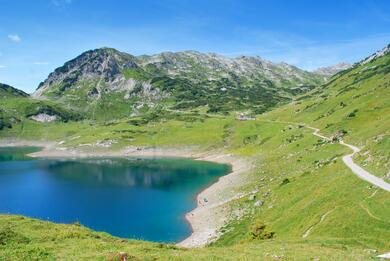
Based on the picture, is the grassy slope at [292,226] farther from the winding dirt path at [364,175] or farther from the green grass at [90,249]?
the winding dirt path at [364,175]

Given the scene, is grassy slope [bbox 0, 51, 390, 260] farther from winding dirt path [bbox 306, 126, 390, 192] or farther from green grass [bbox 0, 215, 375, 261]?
winding dirt path [bbox 306, 126, 390, 192]

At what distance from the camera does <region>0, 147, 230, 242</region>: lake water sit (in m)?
106

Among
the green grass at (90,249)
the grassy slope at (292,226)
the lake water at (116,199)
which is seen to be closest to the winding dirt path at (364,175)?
the grassy slope at (292,226)

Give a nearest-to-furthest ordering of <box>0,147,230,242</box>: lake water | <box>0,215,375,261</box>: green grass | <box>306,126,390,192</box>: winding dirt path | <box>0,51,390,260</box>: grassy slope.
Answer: <box>0,215,375,261</box>: green grass, <box>0,51,390,260</box>: grassy slope, <box>306,126,390,192</box>: winding dirt path, <box>0,147,230,242</box>: lake water

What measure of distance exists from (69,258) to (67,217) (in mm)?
93065

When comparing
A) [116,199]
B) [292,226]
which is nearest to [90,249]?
[292,226]

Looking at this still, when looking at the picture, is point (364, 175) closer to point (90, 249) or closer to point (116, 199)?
point (90, 249)

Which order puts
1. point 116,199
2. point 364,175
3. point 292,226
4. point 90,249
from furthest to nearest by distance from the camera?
point 116,199, point 364,175, point 292,226, point 90,249

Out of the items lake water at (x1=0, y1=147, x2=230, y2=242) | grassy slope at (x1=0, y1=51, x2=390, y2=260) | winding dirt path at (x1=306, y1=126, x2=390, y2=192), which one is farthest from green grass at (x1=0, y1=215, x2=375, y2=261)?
lake water at (x1=0, y1=147, x2=230, y2=242)

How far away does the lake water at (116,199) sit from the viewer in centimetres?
10606

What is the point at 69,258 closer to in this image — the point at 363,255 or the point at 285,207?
the point at 363,255

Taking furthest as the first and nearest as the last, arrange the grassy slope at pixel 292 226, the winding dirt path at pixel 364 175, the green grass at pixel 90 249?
the winding dirt path at pixel 364 175 → the grassy slope at pixel 292 226 → the green grass at pixel 90 249

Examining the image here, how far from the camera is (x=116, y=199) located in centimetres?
14012

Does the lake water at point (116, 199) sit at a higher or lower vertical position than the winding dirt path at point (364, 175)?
lower
